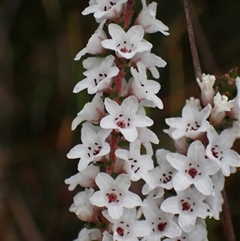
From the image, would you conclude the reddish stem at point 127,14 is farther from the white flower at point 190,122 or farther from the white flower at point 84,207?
the white flower at point 84,207

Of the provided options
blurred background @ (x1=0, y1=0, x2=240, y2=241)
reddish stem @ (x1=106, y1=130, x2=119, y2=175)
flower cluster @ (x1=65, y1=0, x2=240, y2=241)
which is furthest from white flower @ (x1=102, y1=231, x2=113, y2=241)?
blurred background @ (x1=0, y1=0, x2=240, y2=241)

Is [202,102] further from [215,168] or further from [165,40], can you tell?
[165,40]

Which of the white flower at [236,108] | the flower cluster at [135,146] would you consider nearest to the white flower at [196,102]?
the flower cluster at [135,146]

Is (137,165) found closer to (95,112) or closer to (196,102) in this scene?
(95,112)

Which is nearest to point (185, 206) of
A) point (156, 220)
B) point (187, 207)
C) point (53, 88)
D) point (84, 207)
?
point (187, 207)

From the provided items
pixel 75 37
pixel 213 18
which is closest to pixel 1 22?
pixel 75 37
